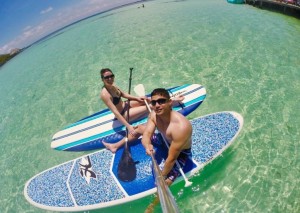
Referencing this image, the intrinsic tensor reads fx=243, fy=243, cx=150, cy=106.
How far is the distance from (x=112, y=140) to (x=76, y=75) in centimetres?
1014

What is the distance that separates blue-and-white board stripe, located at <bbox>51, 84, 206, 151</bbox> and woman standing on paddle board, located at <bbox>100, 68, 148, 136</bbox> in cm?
26

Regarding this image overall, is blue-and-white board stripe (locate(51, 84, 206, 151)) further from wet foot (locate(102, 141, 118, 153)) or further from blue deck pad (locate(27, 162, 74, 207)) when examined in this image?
blue deck pad (locate(27, 162, 74, 207))

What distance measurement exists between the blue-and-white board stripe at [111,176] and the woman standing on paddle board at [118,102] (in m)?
0.84

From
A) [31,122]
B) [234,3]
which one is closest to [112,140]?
[31,122]

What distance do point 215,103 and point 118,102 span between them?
3.59 m

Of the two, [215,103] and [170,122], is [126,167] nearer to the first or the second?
[170,122]

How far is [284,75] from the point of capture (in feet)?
31.6

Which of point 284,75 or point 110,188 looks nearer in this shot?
point 110,188

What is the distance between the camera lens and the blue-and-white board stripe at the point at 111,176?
5.04m

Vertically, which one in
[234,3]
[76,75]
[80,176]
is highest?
[80,176]

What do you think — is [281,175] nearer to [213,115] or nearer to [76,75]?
[213,115]

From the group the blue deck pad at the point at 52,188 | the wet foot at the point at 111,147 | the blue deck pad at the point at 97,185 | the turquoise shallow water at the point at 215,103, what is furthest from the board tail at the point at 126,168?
the blue deck pad at the point at 52,188

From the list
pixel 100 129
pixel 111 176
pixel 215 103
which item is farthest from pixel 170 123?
pixel 215 103

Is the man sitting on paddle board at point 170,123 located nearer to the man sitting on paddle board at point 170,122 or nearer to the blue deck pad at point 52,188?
the man sitting on paddle board at point 170,122
